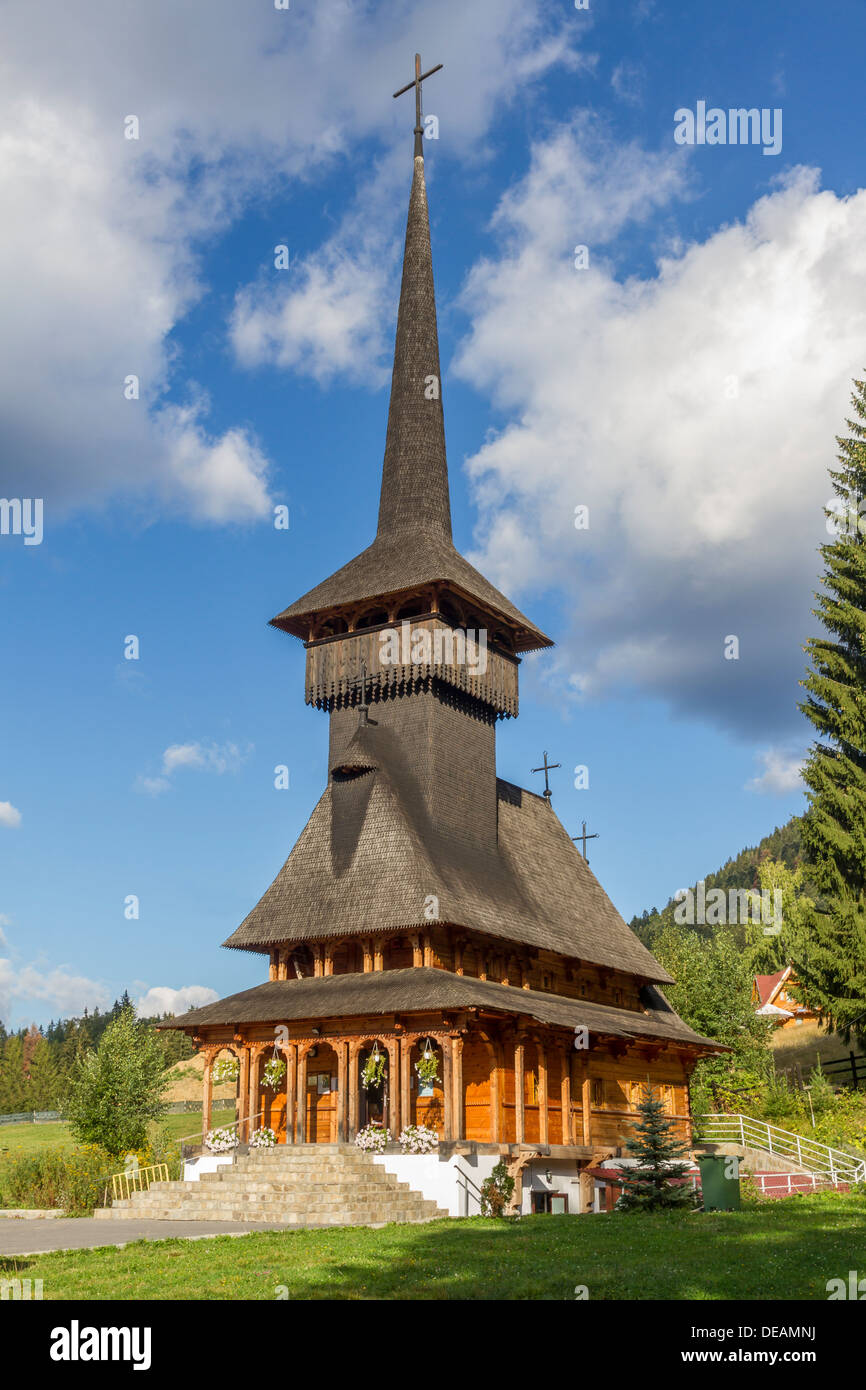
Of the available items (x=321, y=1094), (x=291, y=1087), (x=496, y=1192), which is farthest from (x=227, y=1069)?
(x=496, y=1192)

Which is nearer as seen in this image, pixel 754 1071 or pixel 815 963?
pixel 815 963

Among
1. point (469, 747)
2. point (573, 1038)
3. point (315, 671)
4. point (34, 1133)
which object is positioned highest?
point (315, 671)

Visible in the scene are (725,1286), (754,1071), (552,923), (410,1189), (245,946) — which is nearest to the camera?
(725,1286)

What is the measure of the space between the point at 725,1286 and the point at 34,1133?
245 ft

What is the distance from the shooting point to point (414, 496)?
38.1 metres

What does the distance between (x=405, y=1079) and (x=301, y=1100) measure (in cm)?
323

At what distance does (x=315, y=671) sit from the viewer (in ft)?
115

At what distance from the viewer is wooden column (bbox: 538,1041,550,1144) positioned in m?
28.0

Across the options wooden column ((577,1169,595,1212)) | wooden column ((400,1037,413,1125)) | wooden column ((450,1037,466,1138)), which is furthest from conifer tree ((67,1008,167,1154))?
wooden column ((450,1037,466,1138))

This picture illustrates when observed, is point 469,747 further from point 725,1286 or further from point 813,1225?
point 725,1286

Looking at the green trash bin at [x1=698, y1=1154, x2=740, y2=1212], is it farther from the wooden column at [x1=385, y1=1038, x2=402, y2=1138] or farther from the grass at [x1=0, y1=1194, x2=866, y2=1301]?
the wooden column at [x1=385, y1=1038, x2=402, y2=1138]

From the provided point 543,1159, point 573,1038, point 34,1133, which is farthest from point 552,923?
point 34,1133

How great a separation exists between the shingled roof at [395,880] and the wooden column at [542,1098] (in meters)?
3.09

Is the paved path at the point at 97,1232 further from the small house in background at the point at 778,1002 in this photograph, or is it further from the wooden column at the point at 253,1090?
the small house in background at the point at 778,1002
